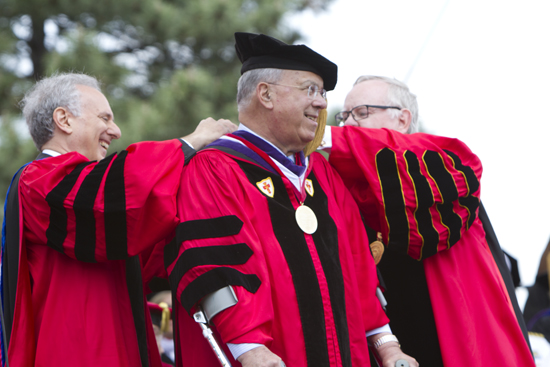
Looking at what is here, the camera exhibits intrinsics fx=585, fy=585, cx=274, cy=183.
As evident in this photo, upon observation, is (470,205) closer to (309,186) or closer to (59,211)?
(309,186)

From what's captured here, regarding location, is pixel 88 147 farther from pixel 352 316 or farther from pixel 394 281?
Result: pixel 394 281

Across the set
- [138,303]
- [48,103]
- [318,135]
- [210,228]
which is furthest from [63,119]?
[318,135]

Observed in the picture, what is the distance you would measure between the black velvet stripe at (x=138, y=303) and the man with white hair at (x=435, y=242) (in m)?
1.09

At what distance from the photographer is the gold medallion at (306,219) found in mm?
2438

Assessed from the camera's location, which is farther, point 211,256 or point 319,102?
point 319,102

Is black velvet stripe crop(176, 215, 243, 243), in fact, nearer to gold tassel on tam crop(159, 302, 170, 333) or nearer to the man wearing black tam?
the man wearing black tam

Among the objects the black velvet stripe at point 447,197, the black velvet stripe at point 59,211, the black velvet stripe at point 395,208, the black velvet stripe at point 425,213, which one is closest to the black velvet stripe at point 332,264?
the black velvet stripe at point 395,208

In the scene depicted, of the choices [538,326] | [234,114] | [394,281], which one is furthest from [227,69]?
[394,281]

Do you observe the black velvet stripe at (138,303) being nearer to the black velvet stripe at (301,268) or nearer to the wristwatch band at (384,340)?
the black velvet stripe at (301,268)

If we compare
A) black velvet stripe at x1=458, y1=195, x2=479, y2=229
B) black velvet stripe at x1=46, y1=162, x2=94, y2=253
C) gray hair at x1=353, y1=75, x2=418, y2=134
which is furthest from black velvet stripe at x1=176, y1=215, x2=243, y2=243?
gray hair at x1=353, y1=75, x2=418, y2=134

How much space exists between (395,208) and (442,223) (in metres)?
0.24

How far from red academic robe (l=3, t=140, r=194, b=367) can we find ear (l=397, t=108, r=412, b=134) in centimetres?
144

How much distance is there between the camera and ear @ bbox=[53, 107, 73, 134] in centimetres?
285

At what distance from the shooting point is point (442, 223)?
108 inches
